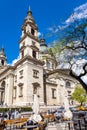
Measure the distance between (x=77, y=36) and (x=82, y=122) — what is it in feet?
32.2

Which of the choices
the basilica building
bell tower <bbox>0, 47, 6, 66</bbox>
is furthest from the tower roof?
bell tower <bbox>0, 47, 6, 66</bbox>

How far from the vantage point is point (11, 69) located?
1820 inches

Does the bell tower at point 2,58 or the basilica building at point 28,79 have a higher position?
the bell tower at point 2,58

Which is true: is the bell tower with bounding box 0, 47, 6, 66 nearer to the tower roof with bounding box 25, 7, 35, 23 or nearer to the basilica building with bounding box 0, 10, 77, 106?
the basilica building with bounding box 0, 10, 77, 106

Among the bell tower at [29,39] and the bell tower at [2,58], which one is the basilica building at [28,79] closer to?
the bell tower at [29,39]

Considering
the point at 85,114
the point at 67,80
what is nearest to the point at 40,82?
the point at 67,80

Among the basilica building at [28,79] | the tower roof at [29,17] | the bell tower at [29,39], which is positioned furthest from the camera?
the tower roof at [29,17]

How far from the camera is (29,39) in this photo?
149ft

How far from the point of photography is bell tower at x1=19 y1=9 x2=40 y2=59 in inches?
1746

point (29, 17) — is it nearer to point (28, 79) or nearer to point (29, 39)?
point (29, 39)

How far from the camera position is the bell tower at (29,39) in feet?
145

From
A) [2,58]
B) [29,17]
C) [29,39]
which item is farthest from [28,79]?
[2,58]

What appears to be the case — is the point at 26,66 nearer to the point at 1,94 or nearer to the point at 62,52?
the point at 1,94

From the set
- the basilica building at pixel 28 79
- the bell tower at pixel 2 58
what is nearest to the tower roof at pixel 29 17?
the basilica building at pixel 28 79
